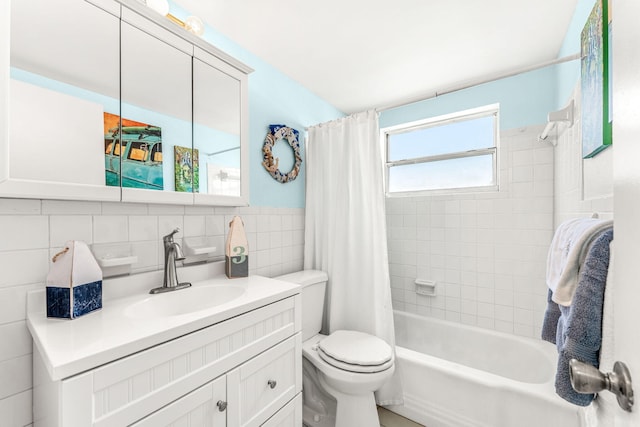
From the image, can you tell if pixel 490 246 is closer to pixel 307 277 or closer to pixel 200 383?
pixel 307 277

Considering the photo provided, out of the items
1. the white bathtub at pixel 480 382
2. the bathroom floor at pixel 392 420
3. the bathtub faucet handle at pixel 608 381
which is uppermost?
the bathtub faucet handle at pixel 608 381

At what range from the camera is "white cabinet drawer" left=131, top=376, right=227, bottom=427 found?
749mm

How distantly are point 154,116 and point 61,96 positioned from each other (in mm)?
305

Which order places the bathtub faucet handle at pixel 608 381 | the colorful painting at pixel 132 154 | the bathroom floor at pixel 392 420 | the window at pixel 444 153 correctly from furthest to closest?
the window at pixel 444 153 < the bathroom floor at pixel 392 420 < the colorful painting at pixel 132 154 < the bathtub faucet handle at pixel 608 381

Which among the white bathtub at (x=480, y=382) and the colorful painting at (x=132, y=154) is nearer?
the colorful painting at (x=132, y=154)

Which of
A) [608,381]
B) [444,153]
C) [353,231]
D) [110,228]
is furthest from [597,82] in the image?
[110,228]

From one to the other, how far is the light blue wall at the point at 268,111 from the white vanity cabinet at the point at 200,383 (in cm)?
89

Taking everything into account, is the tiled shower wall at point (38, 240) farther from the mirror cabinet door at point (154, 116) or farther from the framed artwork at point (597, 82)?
the framed artwork at point (597, 82)

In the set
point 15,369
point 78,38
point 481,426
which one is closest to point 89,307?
point 15,369

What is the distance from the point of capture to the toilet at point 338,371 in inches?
52.8

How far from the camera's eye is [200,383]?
2.73 feet

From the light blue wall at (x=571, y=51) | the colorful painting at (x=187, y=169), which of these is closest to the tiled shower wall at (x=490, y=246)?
the light blue wall at (x=571, y=51)

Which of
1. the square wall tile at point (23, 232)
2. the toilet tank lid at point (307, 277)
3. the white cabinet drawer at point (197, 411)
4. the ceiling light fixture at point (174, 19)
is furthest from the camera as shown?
the toilet tank lid at point (307, 277)

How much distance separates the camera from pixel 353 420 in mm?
1382
